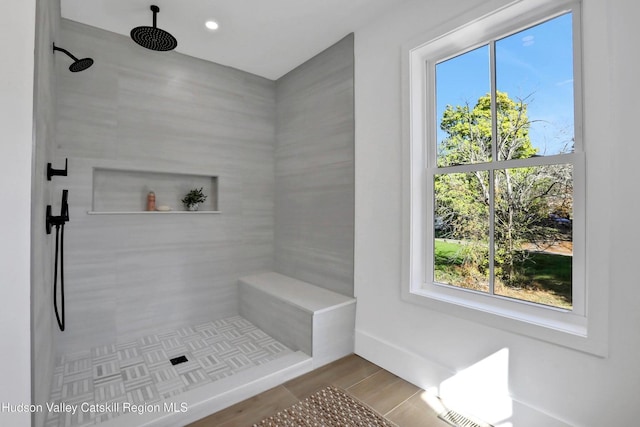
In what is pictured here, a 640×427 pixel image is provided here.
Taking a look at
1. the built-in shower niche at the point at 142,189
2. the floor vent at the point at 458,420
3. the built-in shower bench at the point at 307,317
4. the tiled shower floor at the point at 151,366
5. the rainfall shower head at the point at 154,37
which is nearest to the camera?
the floor vent at the point at 458,420

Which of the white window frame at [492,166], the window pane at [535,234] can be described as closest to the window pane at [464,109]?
the white window frame at [492,166]

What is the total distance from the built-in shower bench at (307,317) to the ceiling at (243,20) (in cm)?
213

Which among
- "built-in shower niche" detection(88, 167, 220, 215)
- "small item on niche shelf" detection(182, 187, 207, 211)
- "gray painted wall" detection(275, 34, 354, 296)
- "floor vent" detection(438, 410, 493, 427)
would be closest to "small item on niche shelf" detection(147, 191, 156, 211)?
"built-in shower niche" detection(88, 167, 220, 215)

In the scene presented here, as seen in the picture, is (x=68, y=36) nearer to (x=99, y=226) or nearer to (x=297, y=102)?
(x=99, y=226)

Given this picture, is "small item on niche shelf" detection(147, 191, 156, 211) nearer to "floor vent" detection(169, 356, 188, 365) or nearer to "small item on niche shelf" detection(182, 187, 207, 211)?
"small item on niche shelf" detection(182, 187, 207, 211)

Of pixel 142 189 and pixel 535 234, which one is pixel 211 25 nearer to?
pixel 142 189

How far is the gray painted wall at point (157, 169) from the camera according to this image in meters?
2.29

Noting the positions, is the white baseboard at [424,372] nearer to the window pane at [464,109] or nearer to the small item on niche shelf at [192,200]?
the window pane at [464,109]

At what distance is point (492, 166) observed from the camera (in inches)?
68.8

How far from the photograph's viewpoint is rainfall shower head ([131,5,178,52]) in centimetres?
208

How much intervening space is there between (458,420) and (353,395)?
58cm

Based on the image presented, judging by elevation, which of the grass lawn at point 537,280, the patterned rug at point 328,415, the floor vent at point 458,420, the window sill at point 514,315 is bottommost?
the patterned rug at point 328,415

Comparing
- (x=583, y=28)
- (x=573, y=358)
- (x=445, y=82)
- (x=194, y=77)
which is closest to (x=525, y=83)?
(x=583, y=28)

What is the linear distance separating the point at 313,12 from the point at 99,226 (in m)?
2.29
